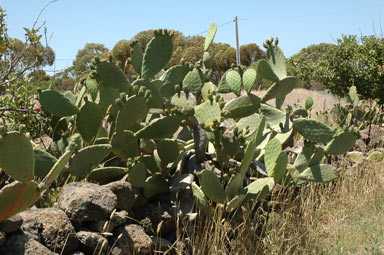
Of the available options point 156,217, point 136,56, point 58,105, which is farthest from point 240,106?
point 58,105

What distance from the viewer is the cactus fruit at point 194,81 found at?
372 cm

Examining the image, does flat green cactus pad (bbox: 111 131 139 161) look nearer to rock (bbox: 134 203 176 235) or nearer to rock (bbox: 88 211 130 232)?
rock (bbox: 134 203 176 235)

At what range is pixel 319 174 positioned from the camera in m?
3.66

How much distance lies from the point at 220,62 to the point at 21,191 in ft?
75.7

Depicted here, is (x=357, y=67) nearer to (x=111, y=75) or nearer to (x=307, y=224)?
(x=307, y=224)

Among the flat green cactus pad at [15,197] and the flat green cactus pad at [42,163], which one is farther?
the flat green cactus pad at [42,163]

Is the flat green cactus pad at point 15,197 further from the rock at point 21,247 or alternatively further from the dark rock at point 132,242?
the dark rock at point 132,242

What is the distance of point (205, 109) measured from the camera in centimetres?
324

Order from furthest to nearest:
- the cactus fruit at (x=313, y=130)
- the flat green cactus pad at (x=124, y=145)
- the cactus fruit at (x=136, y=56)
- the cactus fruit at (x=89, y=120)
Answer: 1. the cactus fruit at (x=313, y=130)
2. the cactus fruit at (x=136, y=56)
3. the cactus fruit at (x=89, y=120)
4. the flat green cactus pad at (x=124, y=145)

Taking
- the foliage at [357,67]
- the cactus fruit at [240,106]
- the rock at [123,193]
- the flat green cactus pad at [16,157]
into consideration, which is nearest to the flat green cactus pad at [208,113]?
the cactus fruit at [240,106]

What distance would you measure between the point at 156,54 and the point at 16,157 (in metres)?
1.49

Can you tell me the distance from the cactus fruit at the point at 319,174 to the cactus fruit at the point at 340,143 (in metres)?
0.23

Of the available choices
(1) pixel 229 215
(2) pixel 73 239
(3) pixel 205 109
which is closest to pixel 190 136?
(3) pixel 205 109

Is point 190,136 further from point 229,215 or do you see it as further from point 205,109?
point 229,215
